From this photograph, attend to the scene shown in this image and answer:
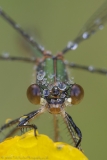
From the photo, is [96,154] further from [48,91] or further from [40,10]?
[40,10]

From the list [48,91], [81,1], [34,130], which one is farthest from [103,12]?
[34,130]

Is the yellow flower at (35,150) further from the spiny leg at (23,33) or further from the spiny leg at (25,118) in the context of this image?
the spiny leg at (23,33)

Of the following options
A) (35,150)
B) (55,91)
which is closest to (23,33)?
(55,91)

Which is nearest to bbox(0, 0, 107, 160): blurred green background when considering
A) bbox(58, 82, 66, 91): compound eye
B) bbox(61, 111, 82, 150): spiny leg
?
bbox(58, 82, 66, 91): compound eye

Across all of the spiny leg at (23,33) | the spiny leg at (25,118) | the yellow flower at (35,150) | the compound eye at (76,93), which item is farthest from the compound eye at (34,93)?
the spiny leg at (23,33)

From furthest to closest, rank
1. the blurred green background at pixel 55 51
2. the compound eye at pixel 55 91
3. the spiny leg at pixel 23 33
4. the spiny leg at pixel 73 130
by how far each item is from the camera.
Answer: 1. the spiny leg at pixel 23 33
2. the blurred green background at pixel 55 51
3. the compound eye at pixel 55 91
4. the spiny leg at pixel 73 130

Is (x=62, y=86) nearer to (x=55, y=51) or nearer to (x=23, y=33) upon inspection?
(x=23, y=33)

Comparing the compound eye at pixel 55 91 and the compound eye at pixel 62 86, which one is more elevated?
the compound eye at pixel 62 86
